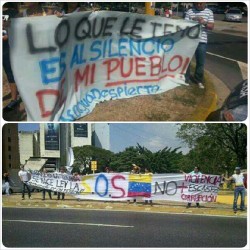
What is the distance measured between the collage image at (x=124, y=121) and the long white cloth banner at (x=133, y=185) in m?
0.01

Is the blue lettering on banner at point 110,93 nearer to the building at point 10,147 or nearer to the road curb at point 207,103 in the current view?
the road curb at point 207,103

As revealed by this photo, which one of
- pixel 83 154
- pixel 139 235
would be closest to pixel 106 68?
pixel 83 154

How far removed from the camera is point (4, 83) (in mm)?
3059

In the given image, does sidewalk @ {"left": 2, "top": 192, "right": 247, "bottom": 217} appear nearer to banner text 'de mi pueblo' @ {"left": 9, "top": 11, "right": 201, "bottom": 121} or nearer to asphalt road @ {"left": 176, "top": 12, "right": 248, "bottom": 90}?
banner text 'de mi pueblo' @ {"left": 9, "top": 11, "right": 201, "bottom": 121}

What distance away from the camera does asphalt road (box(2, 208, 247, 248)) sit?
3.30 m

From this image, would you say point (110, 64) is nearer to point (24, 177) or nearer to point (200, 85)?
point (200, 85)

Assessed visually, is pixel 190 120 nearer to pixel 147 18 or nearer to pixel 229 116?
pixel 229 116

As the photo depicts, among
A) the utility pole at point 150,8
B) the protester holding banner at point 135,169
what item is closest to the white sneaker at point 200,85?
the utility pole at point 150,8

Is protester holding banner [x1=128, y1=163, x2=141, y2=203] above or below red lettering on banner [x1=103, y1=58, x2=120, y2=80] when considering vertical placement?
below

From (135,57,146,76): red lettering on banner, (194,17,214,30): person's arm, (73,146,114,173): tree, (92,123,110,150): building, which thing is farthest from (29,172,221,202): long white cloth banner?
(194,17,214,30): person's arm

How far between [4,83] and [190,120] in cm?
140

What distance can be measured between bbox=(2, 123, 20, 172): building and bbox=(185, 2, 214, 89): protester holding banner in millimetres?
1412

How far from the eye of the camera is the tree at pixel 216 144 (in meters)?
3.05

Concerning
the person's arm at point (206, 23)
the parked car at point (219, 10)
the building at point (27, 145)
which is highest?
the parked car at point (219, 10)
